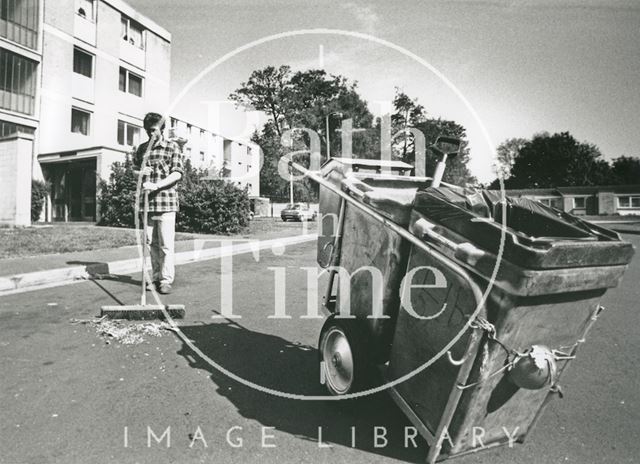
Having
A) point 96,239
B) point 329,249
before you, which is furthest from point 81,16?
point 329,249

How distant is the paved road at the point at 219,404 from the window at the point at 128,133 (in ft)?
86.9

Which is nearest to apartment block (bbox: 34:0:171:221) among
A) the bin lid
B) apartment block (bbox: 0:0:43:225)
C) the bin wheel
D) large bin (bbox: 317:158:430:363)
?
apartment block (bbox: 0:0:43:225)

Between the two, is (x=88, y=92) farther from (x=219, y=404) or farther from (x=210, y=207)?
(x=219, y=404)

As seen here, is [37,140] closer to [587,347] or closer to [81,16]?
[81,16]

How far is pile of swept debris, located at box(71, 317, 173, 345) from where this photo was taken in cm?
415

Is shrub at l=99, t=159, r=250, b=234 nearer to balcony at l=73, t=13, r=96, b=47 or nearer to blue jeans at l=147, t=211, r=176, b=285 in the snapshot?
blue jeans at l=147, t=211, r=176, b=285

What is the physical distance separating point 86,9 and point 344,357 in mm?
29852

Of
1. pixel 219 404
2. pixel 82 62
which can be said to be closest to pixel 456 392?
pixel 219 404

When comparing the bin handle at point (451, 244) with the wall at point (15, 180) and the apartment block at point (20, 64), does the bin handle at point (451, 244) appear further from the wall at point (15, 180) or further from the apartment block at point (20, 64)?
the apartment block at point (20, 64)

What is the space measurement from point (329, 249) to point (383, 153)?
48.0 metres

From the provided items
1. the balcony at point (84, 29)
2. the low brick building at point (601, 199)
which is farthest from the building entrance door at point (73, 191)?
the low brick building at point (601, 199)

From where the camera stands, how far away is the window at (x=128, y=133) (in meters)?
28.8

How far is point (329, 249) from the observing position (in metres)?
3.63

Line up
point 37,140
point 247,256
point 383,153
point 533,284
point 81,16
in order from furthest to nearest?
point 383,153 < point 81,16 < point 37,140 < point 247,256 < point 533,284
